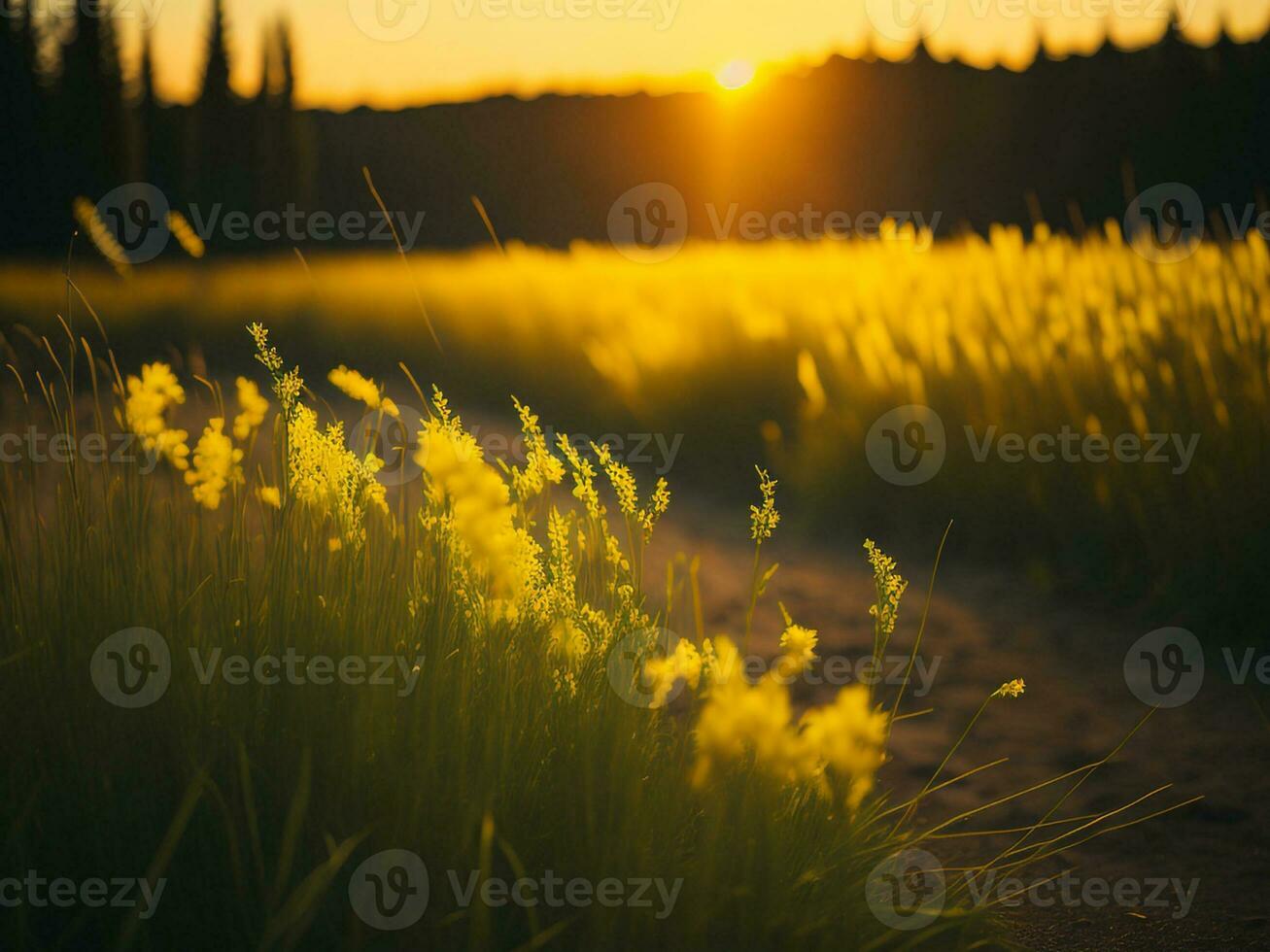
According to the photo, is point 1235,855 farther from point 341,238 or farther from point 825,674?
point 341,238

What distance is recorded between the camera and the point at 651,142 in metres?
47.4

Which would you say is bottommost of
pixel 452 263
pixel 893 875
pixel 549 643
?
pixel 893 875

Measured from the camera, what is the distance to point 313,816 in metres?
1.39

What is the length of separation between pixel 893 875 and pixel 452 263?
45.4 ft

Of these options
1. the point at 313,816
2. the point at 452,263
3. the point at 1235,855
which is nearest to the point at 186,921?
the point at 313,816

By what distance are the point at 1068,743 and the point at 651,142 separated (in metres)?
47.7

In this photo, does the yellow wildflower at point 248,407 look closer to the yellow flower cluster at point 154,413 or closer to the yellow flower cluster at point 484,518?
the yellow flower cluster at point 154,413

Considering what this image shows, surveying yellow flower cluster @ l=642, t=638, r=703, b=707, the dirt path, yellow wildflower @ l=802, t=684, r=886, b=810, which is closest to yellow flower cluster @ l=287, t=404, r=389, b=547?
yellow flower cluster @ l=642, t=638, r=703, b=707

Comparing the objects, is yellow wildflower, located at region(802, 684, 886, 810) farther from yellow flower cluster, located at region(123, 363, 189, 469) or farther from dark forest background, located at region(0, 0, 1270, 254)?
dark forest background, located at region(0, 0, 1270, 254)

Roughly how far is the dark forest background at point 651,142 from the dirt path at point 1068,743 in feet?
59.1

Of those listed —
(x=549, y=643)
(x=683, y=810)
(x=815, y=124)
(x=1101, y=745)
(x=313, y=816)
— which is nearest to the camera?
(x=313, y=816)

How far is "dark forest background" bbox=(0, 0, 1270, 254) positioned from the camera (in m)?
23.1

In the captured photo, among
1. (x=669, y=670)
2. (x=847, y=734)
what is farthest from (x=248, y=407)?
(x=847, y=734)

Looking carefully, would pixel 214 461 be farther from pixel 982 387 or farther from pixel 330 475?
pixel 982 387
